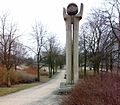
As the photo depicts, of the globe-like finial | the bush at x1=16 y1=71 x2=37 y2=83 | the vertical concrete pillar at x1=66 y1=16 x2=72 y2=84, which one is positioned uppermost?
the globe-like finial

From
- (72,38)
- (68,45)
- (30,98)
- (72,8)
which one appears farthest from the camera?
(72,38)

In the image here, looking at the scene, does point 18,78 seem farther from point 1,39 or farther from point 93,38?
point 93,38

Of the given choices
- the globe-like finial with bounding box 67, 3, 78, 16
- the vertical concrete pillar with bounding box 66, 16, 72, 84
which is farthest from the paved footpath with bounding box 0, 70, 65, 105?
the globe-like finial with bounding box 67, 3, 78, 16

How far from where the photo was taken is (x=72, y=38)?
2444cm

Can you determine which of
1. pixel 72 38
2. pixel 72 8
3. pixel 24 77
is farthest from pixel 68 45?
pixel 24 77

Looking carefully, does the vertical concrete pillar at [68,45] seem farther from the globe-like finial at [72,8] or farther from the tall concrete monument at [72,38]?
the globe-like finial at [72,8]

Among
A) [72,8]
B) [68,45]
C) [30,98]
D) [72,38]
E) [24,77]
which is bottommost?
[30,98]

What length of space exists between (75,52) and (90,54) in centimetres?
1569

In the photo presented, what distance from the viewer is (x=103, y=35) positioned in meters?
Result: 33.8

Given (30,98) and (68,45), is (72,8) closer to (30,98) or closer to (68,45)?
(68,45)

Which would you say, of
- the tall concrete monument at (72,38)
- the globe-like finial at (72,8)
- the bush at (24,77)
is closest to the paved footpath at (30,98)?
the tall concrete monument at (72,38)

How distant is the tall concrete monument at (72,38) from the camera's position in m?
24.1

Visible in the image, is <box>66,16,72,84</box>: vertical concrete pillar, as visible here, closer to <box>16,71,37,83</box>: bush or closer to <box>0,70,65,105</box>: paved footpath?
<box>0,70,65,105</box>: paved footpath

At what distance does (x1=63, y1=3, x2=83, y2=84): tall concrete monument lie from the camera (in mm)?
24083
